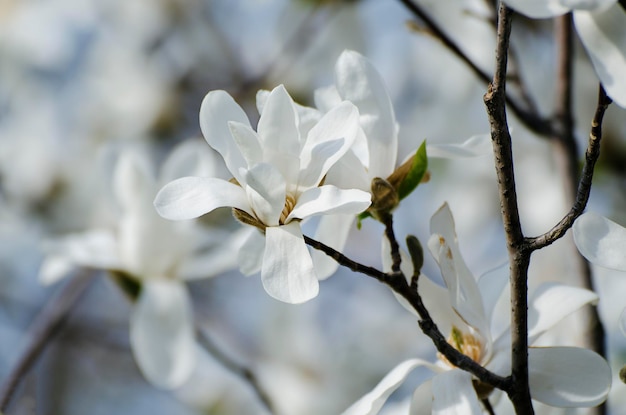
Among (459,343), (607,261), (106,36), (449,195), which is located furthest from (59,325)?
(106,36)

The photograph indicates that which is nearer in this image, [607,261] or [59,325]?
[607,261]

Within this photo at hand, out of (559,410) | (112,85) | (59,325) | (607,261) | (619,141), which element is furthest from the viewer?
(112,85)

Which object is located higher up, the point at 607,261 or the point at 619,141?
the point at 607,261

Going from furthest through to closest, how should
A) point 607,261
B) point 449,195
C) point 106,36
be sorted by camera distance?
point 106,36 < point 449,195 < point 607,261

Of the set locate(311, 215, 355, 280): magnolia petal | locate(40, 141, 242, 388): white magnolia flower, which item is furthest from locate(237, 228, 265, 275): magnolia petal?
locate(40, 141, 242, 388): white magnolia flower

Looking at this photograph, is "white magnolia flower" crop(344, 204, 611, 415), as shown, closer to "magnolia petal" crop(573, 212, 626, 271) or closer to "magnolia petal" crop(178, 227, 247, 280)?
"magnolia petal" crop(573, 212, 626, 271)

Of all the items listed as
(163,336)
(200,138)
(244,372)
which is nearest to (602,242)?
(244,372)

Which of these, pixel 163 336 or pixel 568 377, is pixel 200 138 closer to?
pixel 163 336

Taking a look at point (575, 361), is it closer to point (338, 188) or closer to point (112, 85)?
point (338, 188)
